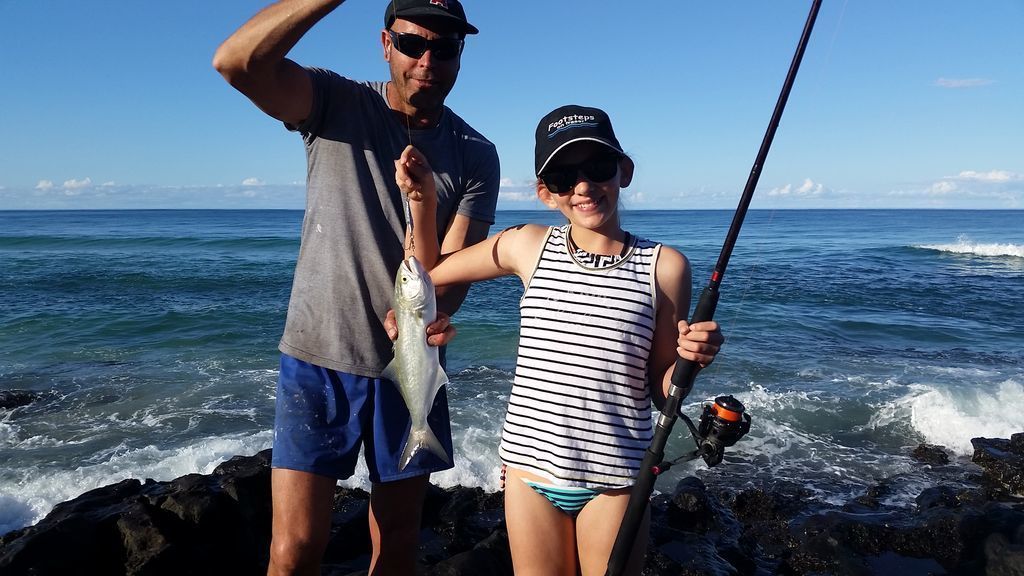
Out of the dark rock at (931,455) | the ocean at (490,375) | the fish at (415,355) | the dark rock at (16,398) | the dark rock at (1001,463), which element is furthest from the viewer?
the dark rock at (16,398)

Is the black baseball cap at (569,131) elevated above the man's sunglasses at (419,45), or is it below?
below

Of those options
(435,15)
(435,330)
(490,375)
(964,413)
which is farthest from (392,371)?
(964,413)

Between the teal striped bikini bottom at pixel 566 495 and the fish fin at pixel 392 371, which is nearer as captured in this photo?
the teal striped bikini bottom at pixel 566 495

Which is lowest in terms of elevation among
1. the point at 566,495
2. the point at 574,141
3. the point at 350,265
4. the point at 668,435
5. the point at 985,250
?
the point at 985,250

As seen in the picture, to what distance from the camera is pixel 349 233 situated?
3.01 m

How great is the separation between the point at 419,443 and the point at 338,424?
42 cm

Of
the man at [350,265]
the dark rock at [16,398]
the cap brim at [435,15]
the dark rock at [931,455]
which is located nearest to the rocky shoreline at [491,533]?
the dark rock at [931,455]

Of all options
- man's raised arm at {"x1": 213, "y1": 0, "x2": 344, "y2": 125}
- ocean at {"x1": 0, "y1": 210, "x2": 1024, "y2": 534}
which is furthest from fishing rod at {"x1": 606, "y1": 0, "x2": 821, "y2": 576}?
ocean at {"x1": 0, "y1": 210, "x2": 1024, "y2": 534}

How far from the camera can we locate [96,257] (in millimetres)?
27781

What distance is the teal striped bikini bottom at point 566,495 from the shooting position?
256 cm

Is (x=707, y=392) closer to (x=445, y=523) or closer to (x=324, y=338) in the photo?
(x=445, y=523)

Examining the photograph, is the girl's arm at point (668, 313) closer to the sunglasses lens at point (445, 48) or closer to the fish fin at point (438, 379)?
the fish fin at point (438, 379)

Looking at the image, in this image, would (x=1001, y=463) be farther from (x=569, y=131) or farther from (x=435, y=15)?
(x=435, y=15)

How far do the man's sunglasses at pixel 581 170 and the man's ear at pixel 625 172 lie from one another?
3.5 inches
